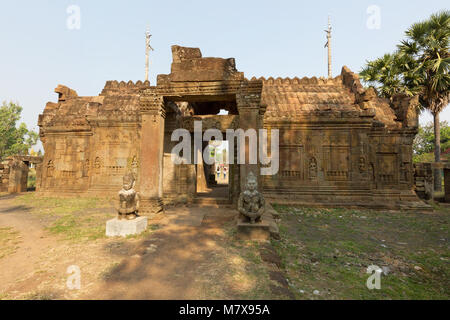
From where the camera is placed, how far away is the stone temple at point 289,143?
1014 centimetres

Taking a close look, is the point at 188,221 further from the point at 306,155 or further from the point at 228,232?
the point at 306,155

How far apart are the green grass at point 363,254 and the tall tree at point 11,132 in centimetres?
4576

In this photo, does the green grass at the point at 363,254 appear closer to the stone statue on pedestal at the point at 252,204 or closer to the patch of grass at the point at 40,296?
the stone statue on pedestal at the point at 252,204

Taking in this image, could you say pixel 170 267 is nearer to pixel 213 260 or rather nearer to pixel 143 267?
pixel 143 267

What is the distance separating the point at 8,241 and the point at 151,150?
426 centimetres

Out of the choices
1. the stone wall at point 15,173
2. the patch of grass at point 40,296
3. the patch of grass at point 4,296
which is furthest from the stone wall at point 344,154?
the stone wall at point 15,173

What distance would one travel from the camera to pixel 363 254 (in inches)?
194

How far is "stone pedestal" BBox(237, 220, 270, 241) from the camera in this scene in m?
4.99

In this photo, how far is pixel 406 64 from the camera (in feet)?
48.9
